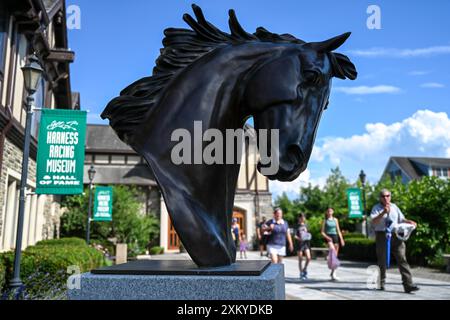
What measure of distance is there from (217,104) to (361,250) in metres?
16.4

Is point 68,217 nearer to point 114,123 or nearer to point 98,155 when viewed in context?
point 98,155

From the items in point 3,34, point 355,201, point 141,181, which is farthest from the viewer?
point 141,181

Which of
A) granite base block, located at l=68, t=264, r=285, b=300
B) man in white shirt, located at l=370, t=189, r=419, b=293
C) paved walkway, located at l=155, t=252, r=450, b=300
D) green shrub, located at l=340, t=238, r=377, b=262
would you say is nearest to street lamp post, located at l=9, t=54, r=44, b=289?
paved walkway, located at l=155, t=252, r=450, b=300

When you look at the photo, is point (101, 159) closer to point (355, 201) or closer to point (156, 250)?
point (156, 250)

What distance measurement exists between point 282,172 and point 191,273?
77 centimetres

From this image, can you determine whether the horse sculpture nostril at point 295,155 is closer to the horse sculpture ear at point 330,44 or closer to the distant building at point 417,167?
the horse sculpture ear at point 330,44

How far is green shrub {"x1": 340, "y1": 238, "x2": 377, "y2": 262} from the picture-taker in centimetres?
1631

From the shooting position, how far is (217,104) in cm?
259

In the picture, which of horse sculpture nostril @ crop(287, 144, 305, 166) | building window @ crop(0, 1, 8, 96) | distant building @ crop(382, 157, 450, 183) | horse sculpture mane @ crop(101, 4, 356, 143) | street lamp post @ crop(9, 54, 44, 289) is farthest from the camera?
distant building @ crop(382, 157, 450, 183)

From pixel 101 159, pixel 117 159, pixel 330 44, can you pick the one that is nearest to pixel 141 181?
pixel 117 159

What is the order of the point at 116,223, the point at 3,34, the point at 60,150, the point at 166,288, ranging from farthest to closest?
the point at 116,223 → the point at 3,34 → the point at 60,150 → the point at 166,288

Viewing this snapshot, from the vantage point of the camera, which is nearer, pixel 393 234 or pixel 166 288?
pixel 166 288

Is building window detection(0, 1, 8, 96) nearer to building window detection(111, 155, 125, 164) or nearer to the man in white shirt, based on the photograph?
the man in white shirt
